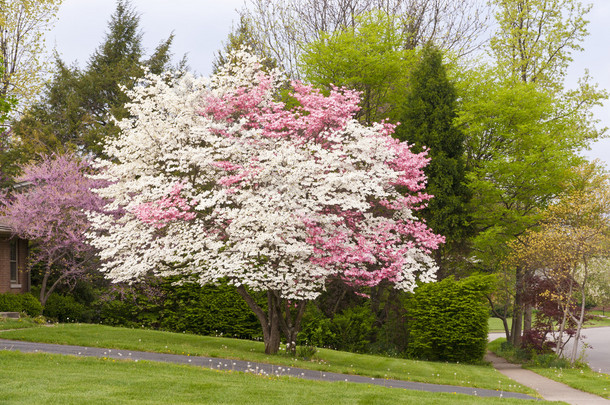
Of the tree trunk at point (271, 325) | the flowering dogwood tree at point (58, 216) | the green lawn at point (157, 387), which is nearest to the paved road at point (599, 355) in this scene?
the tree trunk at point (271, 325)

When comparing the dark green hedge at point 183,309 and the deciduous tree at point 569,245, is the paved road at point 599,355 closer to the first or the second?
the deciduous tree at point 569,245

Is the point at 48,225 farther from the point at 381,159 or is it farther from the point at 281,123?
the point at 381,159

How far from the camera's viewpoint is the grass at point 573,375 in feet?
51.5

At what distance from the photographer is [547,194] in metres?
25.2

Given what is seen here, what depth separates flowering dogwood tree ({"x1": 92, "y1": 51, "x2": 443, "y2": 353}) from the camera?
48.5 feet

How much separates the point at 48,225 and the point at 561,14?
1002 inches

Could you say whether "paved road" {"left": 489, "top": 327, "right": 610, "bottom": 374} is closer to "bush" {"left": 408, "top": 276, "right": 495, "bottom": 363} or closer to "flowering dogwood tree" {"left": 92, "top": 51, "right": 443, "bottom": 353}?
"bush" {"left": 408, "top": 276, "right": 495, "bottom": 363}

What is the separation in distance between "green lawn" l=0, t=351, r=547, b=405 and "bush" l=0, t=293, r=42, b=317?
31.8 feet

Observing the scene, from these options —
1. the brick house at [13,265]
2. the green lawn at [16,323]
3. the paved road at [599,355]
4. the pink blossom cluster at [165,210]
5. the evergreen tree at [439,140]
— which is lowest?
the paved road at [599,355]

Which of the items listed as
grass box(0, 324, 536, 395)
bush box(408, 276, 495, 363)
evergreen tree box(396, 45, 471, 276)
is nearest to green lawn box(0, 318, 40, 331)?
grass box(0, 324, 536, 395)

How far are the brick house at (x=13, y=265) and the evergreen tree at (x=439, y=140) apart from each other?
1671 centimetres

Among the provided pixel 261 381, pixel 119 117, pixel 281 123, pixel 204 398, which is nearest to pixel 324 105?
pixel 281 123

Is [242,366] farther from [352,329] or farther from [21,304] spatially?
[21,304]

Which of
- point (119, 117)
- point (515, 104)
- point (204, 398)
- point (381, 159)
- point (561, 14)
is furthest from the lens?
point (119, 117)
